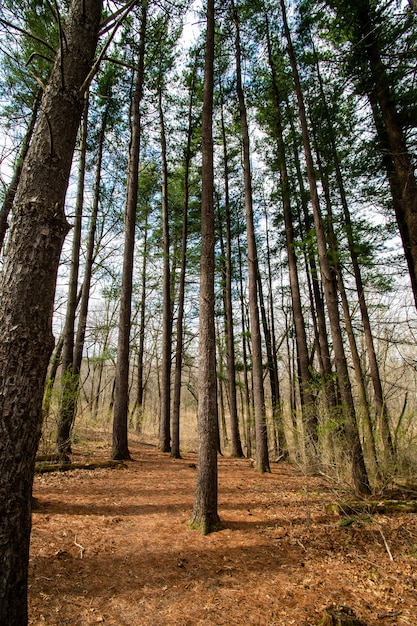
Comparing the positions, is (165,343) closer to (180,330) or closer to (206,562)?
(180,330)

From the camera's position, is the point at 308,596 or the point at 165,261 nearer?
the point at 308,596

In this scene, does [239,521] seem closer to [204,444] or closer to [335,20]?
[204,444]

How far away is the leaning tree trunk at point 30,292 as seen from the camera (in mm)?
1637

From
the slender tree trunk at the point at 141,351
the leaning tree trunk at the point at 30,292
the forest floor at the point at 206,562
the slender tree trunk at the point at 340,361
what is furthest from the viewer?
the slender tree trunk at the point at 141,351

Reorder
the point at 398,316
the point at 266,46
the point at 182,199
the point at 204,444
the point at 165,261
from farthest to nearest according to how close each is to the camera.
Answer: the point at 182,199 < the point at 165,261 < the point at 266,46 < the point at 398,316 < the point at 204,444

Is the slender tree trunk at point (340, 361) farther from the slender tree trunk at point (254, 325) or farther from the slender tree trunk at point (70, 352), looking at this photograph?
the slender tree trunk at point (70, 352)

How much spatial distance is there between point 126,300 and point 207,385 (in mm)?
4545

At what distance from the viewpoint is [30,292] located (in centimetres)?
193

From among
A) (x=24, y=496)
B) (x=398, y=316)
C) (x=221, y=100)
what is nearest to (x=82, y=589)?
(x=24, y=496)

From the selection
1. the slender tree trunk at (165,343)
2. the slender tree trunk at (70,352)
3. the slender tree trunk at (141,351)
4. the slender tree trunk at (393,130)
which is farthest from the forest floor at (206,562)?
the slender tree trunk at (141,351)

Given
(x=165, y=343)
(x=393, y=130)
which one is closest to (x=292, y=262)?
(x=393, y=130)

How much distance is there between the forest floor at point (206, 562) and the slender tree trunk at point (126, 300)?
2.22 meters

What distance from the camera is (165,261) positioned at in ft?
36.2

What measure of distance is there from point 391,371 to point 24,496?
6507 mm
